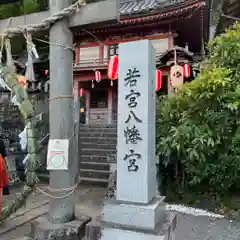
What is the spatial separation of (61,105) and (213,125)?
3180 millimetres

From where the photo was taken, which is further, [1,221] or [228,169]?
[228,169]

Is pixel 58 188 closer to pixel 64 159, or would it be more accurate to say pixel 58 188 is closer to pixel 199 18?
pixel 64 159

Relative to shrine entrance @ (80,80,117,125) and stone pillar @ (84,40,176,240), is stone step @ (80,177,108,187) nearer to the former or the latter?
stone pillar @ (84,40,176,240)

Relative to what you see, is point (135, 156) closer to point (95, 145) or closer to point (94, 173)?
point (94, 173)

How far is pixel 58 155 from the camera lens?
13.1 ft

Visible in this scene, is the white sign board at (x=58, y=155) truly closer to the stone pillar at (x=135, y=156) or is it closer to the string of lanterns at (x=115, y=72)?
the stone pillar at (x=135, y=156)

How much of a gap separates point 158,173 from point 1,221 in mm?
3458

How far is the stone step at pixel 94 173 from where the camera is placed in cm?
938

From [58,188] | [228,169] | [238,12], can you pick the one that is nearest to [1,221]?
[58,188]

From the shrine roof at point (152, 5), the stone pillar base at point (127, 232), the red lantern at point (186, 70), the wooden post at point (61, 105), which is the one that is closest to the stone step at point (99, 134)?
the red lantern at point (186, 70)

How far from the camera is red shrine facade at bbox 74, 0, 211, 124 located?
11.7 m

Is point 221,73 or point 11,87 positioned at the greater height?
point 221,73

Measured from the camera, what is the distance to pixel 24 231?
15.4 ft

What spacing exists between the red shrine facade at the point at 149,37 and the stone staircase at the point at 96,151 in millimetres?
2995
